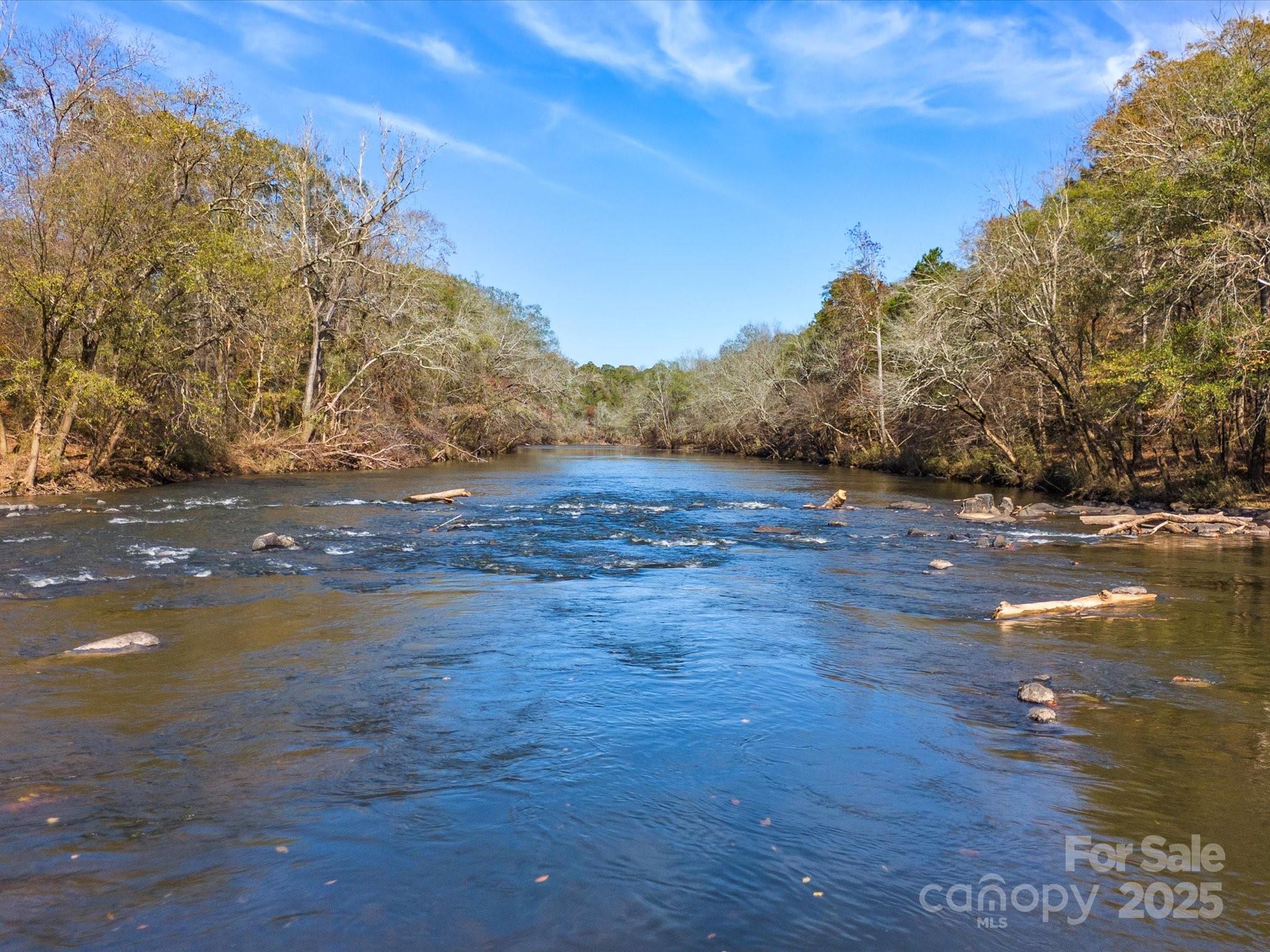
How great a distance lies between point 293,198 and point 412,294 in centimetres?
787

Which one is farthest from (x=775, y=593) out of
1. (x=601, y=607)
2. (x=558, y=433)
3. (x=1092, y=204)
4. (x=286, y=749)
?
(x=558, y=433)

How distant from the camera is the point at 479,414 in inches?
2096

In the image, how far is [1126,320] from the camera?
2583cm

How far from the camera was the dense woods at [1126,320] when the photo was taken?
61.7 ft

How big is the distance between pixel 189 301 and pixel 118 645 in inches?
796

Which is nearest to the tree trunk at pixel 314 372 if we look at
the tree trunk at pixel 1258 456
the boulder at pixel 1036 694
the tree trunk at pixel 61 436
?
the tree trunk at pixel 61 436

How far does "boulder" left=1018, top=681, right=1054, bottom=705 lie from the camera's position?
24.8 feet

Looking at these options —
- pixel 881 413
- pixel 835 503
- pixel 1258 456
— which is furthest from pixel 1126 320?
pixel 881 413

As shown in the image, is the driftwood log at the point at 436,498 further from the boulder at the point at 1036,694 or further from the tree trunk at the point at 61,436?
the boulder at the point at 1036,694

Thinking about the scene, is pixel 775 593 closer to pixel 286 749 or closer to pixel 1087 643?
pixel 1087 643

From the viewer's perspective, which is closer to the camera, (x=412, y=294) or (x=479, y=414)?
(x=412, y=294)

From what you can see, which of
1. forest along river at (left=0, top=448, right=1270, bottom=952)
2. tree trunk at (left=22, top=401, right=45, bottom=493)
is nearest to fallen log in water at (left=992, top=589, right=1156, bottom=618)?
forest along river at (left=0, top=448, right=1270, bottom=952)

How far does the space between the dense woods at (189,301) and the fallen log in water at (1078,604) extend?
21853 millimetres

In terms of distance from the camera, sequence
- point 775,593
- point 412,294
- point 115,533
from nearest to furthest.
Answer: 1. point 775,593
2. point 115,533
3. point 412,294
